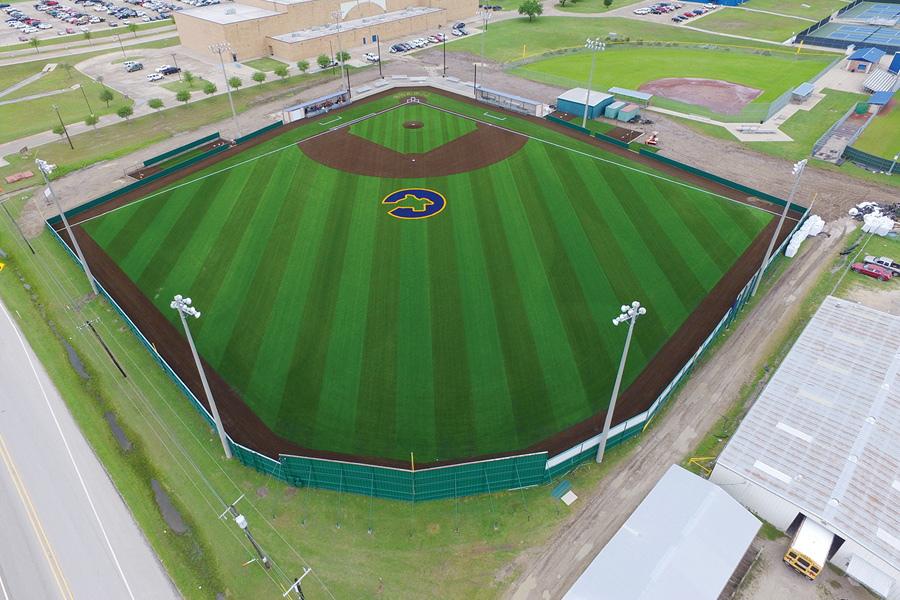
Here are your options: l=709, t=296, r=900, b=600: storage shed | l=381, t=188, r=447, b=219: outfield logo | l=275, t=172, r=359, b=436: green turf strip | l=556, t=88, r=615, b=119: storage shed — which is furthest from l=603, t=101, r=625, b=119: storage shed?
l=709, t=296, r=900, b=600: storage shed

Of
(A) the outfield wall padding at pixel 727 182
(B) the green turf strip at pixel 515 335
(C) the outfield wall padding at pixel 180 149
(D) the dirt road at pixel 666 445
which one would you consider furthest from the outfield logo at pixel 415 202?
(C) the outfield wall padding at pixel 180 149

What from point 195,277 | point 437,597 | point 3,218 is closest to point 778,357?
point 437,597

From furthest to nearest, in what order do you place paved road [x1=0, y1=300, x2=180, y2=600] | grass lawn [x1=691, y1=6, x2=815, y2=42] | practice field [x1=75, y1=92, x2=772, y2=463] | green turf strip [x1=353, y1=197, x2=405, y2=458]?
grass lawn [x1=691, y1=6, x2=815, y2=42] < practice field [x1=75, y1=92, x2=772, y2=463] < green turf strip [x1=353, y1=197, x2=405, y2=458] < paved road [x1=0, y1=300, x2=180, y2=600]

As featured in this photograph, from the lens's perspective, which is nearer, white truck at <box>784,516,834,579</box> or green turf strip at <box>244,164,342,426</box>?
white truck at <box>784,516,834,579</box>

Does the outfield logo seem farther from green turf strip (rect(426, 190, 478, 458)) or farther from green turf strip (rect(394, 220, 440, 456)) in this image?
green turf strip (rect(394, 220, 440, 456))

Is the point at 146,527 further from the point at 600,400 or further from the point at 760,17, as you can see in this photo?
the point at 760,17

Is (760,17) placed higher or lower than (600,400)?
higher

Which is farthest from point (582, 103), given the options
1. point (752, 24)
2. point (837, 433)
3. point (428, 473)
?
point (752, 24)
